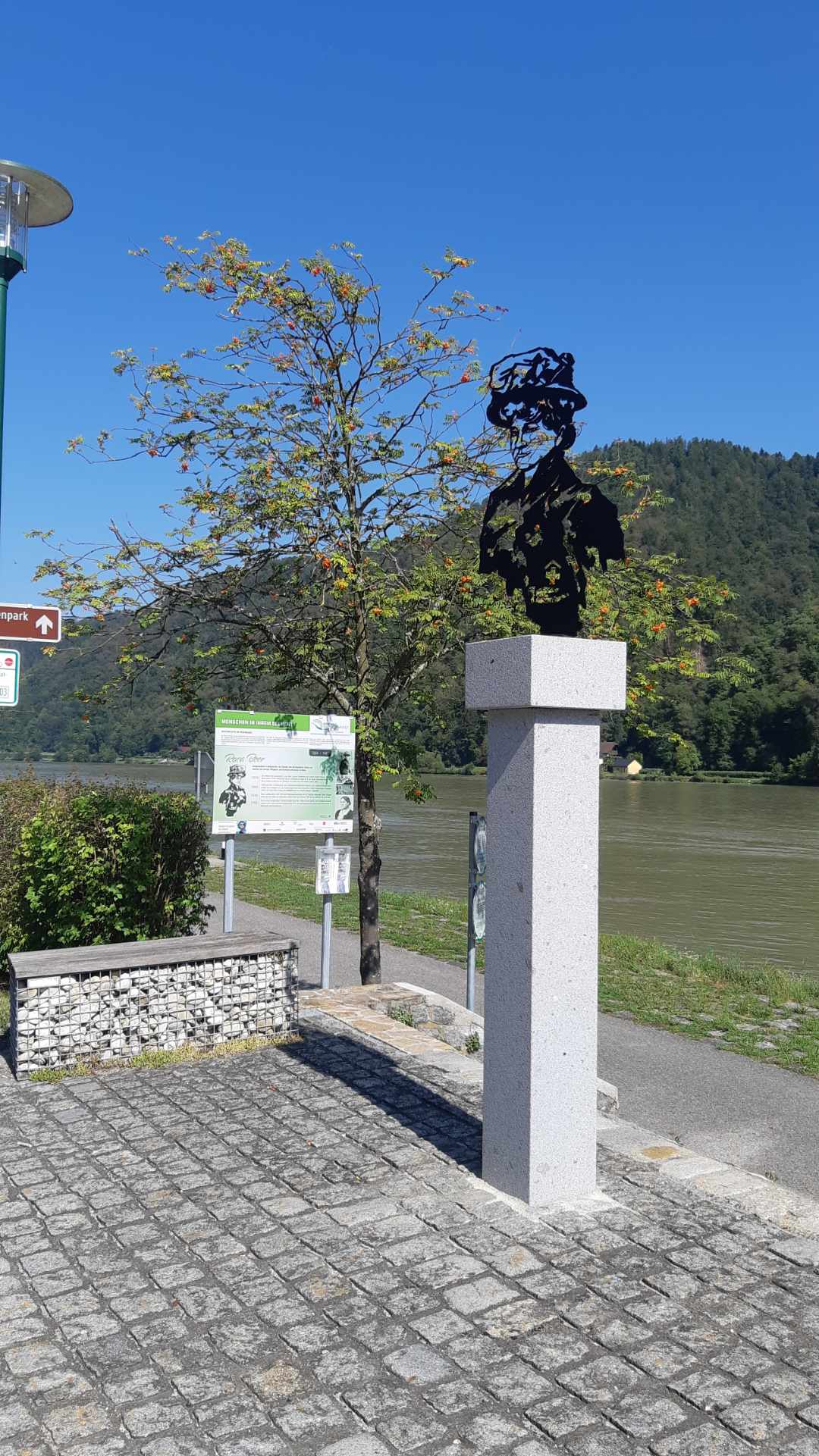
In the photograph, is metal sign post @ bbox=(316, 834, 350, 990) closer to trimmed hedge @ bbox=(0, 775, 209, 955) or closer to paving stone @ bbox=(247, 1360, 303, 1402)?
trimmed hedge @ bbox=(0, 775, 209, 955)

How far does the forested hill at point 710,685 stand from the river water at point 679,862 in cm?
98

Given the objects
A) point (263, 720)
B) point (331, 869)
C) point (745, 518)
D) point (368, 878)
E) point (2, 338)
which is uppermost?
point (745, 518)

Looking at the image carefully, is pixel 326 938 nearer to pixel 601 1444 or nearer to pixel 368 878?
pixel 368 878

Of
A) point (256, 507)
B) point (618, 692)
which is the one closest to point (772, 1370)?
point (618, 692)

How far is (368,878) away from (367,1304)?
507 cm

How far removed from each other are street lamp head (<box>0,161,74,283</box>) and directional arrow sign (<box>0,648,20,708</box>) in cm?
222

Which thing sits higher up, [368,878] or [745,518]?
[745,518]

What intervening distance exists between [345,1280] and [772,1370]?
1.18 metres

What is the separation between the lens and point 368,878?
A: 8125 mm

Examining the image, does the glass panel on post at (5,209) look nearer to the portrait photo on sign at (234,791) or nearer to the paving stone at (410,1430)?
the portrait photo on sign at (234,791)

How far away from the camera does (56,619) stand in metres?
6.48

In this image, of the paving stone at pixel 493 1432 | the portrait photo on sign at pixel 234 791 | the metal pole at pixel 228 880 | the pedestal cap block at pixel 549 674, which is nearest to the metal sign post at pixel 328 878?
the metal pole at pixel 228 880

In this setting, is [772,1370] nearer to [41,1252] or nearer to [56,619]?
[41,1252]

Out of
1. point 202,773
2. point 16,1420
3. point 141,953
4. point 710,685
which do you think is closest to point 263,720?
point 202,773
